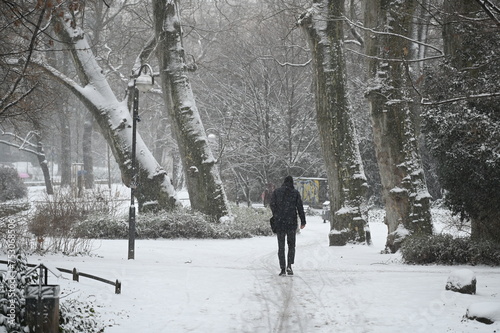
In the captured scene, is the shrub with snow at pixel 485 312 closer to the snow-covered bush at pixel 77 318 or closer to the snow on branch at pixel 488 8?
the snow on branch at pixel 488 8

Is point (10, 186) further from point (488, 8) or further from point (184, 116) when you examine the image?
point (488, 8)

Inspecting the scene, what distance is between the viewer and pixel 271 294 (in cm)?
901

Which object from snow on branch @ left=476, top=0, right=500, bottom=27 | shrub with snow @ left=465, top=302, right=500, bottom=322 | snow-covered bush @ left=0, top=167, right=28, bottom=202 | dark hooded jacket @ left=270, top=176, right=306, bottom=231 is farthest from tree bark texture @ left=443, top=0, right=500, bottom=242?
snow-covered bush @ left=0, top=167, right=28, bottom=202

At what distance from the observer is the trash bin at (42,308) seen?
5.25 m

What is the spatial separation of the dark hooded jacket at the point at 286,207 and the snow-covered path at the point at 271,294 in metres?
1.02

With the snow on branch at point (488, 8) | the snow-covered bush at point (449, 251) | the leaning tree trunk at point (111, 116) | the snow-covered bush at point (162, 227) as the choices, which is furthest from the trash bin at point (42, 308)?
the leaning tree trunk at point (111, 116)

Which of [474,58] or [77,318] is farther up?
[474,58]

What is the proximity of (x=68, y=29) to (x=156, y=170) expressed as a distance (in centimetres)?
548

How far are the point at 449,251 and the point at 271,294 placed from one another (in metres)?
4.89

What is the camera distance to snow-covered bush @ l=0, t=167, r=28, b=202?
31023 millimetres

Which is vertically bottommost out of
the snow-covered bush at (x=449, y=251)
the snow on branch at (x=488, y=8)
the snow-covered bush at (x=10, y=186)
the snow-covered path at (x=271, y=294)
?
the snow-covered path at (x=271, y=294)

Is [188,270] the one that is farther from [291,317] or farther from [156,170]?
[156,170]

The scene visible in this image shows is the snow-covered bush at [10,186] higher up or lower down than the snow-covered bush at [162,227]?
higher up

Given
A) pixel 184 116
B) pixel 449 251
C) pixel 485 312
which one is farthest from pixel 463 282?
pixel 184 116
